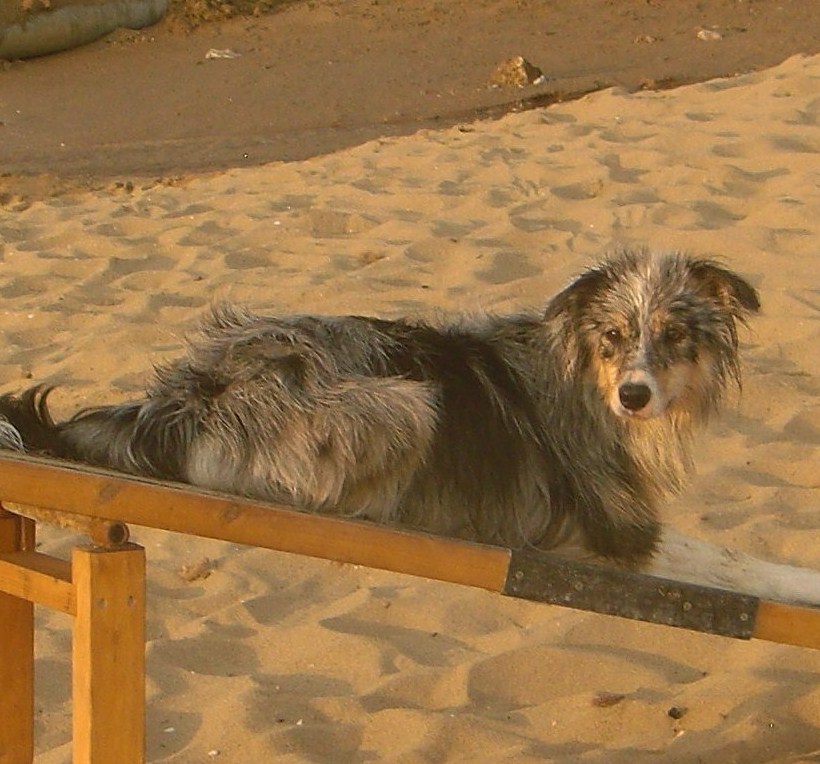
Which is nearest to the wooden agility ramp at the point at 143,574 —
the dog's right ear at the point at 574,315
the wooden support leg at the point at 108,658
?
the wooden support leg at the point at 108,658

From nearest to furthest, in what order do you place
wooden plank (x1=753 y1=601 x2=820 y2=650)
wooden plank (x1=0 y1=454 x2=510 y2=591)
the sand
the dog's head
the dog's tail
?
wooden plank (x1=0 y1=454 x2=510 y2=591) < wooden plank (x1=753 y1=601 x2=820 y2=650) < the dog's tail < the dog's head < the sand

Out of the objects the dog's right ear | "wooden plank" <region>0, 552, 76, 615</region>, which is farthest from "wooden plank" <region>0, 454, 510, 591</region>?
the dog's right ear

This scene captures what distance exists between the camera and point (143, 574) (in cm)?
268

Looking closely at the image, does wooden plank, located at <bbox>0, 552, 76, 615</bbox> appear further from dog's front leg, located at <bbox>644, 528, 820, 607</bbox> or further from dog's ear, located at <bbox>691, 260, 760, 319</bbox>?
dog's ear, located at <bbox>691, 260, 760, 319</bbox>

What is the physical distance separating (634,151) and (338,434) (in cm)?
510

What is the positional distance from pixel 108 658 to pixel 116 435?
2.38 feet

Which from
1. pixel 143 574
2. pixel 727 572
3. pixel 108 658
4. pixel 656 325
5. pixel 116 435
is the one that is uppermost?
pixel 656 325

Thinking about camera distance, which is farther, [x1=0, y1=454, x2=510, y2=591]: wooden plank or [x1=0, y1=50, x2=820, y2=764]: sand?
[x1=0, y1=50, x2=820, y2=764]: sand

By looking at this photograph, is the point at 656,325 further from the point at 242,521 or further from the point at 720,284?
the point at 242,521

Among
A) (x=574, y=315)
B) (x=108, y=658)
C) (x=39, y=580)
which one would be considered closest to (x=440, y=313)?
(x=574, y=315)

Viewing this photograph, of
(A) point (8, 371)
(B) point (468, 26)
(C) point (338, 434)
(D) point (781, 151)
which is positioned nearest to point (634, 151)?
(D) point (781, 151)

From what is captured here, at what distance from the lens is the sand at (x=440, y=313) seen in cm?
376

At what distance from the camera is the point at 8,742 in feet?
10.6

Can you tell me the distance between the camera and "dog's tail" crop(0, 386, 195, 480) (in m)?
3.20
